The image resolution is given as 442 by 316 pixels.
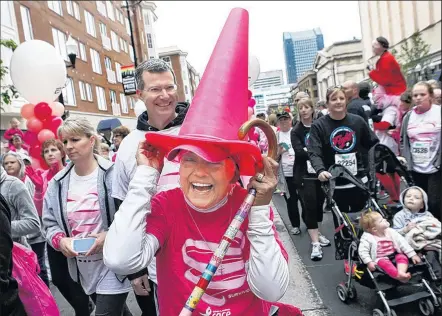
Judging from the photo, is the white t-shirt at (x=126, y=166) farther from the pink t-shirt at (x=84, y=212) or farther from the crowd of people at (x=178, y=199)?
the pink t-shirt at (x=84, y=212)

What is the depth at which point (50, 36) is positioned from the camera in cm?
1638

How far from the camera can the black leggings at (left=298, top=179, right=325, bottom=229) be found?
4441mm

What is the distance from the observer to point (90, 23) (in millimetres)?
21766

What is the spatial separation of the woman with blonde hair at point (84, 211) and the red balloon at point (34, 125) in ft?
9.08

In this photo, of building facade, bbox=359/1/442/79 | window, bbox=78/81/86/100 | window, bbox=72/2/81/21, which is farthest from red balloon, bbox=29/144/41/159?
window, bbox=78/81/86/100

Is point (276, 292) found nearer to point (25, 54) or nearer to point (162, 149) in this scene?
point (162, 149)

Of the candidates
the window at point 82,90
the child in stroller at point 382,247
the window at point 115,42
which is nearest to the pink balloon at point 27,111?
the child in stroller at point 382,247

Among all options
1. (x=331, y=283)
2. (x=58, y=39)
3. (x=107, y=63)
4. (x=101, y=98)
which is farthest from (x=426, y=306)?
(x=107, y=63)

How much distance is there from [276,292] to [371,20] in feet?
3.35

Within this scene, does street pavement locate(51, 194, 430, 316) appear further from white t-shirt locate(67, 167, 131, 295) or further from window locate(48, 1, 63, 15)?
window locate(48, 1, 63, 15)

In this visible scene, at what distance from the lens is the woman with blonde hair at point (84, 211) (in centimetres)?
244

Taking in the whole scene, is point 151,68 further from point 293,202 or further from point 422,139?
point 293,202

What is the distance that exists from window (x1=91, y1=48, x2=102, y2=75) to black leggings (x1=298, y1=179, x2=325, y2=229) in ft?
71.1

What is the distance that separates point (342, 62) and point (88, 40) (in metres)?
22.7
